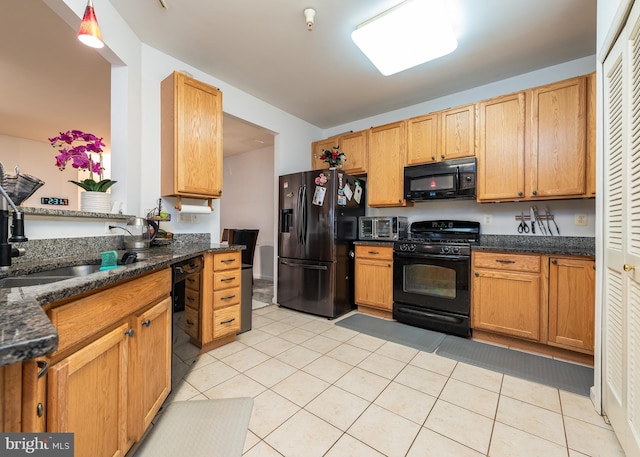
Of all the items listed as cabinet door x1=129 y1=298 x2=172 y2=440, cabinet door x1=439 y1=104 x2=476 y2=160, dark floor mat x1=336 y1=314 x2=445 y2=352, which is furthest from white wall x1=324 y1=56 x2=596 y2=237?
cabinet door x1=129 y1=298 x2=172 y2=440

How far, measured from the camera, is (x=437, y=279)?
8.92 ft

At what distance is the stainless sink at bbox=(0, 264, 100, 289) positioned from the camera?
40.6 inches

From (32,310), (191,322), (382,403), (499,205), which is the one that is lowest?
(382,403)

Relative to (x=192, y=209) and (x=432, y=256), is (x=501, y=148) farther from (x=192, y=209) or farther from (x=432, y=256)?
(x=192, y=209)

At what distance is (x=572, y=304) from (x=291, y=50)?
313cm

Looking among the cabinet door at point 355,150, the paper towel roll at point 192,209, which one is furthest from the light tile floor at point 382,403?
the cabinet door at point 355,150

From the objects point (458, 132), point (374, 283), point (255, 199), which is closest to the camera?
point (458, 132)

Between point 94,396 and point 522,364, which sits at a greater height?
point 94,396

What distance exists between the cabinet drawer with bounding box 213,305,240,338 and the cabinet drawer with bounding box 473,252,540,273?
2238 millimetres

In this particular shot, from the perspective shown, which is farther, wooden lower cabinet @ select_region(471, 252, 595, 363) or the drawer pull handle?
wooden lower cabinet @ select_region(471, 252, 595, 363)

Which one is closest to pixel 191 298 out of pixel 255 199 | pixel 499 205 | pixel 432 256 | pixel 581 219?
pixel 432 256

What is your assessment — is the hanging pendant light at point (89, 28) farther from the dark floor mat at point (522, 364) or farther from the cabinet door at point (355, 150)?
the dark floor mat at point (522, 364)

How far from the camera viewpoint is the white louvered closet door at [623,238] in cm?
117

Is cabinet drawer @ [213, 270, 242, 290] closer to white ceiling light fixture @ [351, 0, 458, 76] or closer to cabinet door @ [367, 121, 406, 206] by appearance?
cabinet door @ [367, 121, 406, 206]
